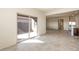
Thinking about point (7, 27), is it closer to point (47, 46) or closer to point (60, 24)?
point (47, 46)

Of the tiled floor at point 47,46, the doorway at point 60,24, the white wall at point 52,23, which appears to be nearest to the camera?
the tiled floor at point 47,46

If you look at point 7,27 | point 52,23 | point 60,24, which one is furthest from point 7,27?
point 60,24

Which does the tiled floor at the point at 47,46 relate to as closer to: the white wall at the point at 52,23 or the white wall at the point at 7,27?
the white wall at the point at 7,27

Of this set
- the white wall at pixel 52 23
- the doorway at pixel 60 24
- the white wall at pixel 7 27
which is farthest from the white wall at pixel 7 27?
the doorway at pixel 60 24

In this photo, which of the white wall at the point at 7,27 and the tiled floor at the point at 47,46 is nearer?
the white wall at the point at 7,27

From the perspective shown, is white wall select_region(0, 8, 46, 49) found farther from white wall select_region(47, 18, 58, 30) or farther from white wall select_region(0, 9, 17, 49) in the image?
white wall select_region(47, 18, 58, 30)

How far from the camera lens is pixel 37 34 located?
8812 mm

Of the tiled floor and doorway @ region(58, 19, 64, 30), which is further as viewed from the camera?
doorway @ region(58, 19, 64, 30)

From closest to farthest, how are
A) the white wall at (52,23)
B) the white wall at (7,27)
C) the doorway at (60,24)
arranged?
the white wall at (7,27), the doorway at (60,24), the white wall at (52,23)

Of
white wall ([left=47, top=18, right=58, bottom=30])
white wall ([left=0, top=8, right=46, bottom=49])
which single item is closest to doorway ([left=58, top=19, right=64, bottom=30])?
white wall ([left=47, top=18, right=58, bottom=30])

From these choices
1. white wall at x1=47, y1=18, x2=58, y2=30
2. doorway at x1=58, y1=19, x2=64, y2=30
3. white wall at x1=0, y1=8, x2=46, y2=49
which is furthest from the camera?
white wall at x1=47, y1=18, x2=58, y2=30
